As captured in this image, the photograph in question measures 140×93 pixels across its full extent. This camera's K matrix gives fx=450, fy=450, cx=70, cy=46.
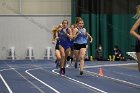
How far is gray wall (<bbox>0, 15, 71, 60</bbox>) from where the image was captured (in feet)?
101

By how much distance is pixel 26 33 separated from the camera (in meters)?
31.0

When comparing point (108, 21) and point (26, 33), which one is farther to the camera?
point (108, 21)

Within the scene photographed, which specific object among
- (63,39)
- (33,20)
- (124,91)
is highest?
(33,20)

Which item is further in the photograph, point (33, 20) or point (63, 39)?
point (33, 20)

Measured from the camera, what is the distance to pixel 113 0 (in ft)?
104

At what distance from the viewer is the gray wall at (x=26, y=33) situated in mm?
30688

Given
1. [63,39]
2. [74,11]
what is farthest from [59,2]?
[63,39]

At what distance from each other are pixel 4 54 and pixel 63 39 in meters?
17.1

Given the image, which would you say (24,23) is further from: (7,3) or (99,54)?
(99,54)

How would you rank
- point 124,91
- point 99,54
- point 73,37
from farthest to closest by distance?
point 99,54, point 73,37, point 124,91

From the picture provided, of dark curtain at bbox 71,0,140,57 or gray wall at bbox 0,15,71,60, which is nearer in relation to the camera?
gray wall at bbox 0,15,71,60

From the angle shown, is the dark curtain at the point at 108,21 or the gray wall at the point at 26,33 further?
the dark curtain at the point at 108,21

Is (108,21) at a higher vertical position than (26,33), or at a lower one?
higher

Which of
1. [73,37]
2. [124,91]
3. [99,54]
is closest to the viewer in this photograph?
[124,91]
